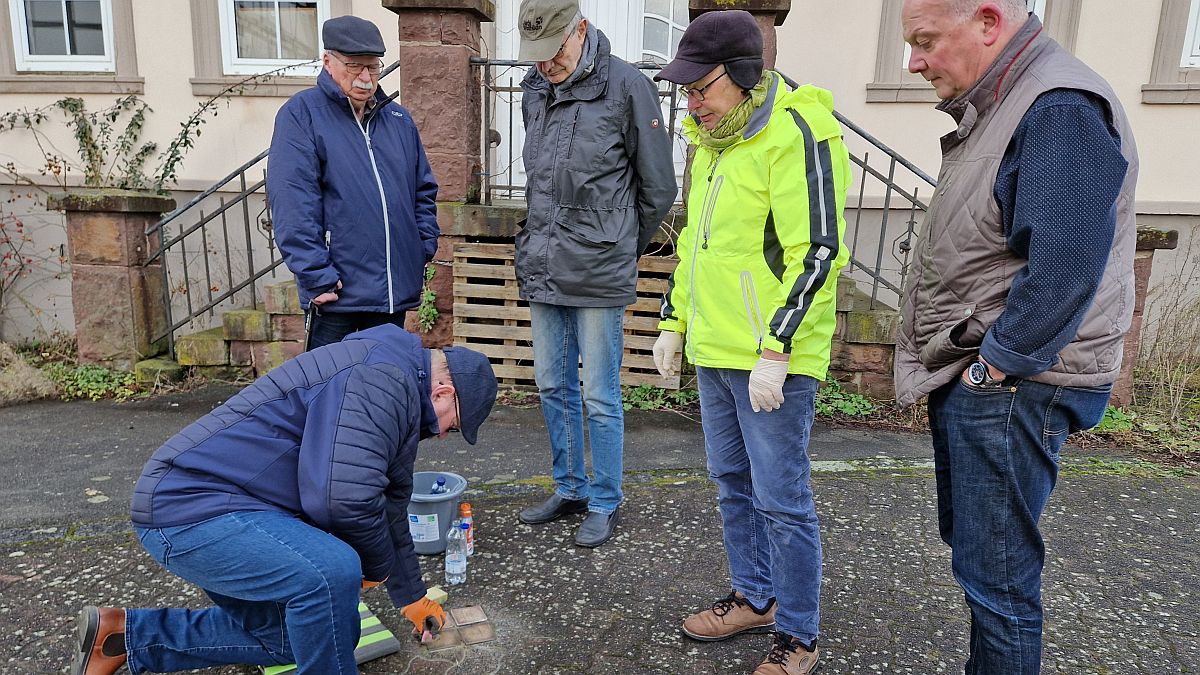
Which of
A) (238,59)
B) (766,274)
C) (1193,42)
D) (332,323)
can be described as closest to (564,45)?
(766,274)

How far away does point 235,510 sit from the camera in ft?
6.78

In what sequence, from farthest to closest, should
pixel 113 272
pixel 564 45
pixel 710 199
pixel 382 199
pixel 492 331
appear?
pixel 113 272 < pixel 492 331 < pixel 382 199 < pixel 564 45 < pixel 710 199

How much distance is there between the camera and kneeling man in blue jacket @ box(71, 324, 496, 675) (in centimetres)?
201

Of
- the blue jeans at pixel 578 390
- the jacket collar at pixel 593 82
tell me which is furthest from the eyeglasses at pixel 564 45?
the blue jeans at pixel 578 390

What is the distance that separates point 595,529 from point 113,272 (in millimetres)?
4252

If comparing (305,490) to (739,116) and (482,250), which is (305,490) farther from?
(482,250)

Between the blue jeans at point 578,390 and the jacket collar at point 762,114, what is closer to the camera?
the jacket collar at point 762,114

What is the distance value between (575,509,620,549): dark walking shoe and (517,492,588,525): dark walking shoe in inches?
5.8

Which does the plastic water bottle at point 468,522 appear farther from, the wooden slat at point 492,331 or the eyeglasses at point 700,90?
the wooden slat at point 492,331

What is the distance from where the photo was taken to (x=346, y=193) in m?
3.42

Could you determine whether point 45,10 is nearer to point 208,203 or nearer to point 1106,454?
point 208,203

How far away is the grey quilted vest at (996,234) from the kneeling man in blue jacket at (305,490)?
1213 millimetres

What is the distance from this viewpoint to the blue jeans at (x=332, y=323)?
350 cm

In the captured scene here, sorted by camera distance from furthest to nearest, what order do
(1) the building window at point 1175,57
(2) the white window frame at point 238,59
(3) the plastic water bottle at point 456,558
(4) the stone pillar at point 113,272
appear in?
(2) the white window frame at point 238,59 < (1) the building window at point 1175,57 < (4) the stone pillar at point 113,272 < (3) the plastic water bottle at point 456,558
